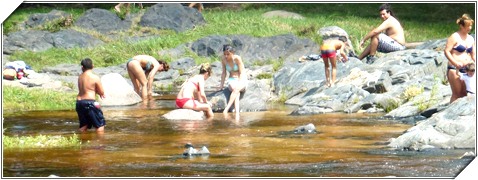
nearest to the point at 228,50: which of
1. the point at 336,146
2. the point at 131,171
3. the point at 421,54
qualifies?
the point at 421,54

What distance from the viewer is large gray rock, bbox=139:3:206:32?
35.6m

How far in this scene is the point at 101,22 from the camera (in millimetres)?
35500

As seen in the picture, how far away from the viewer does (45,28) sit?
3481 cm

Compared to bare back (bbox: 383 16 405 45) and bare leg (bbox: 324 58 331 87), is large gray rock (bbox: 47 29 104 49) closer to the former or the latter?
bare back (bbox: 383 16 405 45)

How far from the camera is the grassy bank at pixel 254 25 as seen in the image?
32406mm

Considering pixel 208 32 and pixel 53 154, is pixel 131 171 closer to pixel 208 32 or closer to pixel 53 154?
pixel 53 154

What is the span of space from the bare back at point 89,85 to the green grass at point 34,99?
421cm

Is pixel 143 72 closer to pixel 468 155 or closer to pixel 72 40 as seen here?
pixel 72 40

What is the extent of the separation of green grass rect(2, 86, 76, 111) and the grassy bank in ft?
23.8

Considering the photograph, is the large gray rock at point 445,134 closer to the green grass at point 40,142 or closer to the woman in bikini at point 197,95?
the green grass at point 40,142

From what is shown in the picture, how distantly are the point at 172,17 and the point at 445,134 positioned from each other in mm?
21309

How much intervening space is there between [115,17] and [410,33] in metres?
9.02

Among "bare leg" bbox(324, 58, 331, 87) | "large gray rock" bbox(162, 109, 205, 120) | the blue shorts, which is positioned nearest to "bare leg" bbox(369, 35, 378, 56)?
"bare leg" bbox(324, 58, 331, 87)

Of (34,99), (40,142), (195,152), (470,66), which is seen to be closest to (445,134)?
(470,66)
